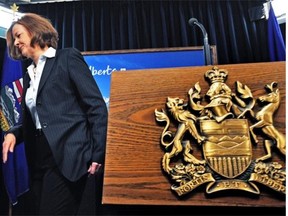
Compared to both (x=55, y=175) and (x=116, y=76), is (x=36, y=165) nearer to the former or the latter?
(x=55, y=175)

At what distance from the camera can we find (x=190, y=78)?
0.48 meters

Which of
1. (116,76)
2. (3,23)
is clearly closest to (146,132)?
(116,76)

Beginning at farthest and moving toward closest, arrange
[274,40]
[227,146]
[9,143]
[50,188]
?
1. [274,40]
2. [9,143]
3. [50,188]
4. [227,146]

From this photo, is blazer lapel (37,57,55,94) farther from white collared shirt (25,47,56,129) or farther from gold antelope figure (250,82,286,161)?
gold antelope figure (250,82,286,161)

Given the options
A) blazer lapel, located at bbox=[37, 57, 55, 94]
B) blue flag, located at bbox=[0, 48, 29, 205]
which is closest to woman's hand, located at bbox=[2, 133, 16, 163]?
blue flag, located at bbox=[0, 48, 29, 205]

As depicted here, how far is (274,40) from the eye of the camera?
983 millimetres

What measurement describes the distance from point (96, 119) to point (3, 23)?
Answer: 47 cm

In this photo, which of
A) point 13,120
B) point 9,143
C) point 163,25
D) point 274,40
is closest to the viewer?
point 9,143

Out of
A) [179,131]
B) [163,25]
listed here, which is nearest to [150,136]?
[179,131]

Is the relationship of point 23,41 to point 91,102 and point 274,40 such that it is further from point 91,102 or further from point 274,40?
point 274,40

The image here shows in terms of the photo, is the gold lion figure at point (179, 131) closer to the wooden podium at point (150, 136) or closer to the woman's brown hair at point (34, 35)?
the wooden podium at point (150, 136)

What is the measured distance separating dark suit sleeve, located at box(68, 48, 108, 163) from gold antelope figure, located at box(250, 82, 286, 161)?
0.84ft

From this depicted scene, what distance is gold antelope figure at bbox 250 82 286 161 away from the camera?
42 centimetres

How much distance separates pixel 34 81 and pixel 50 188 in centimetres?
23
